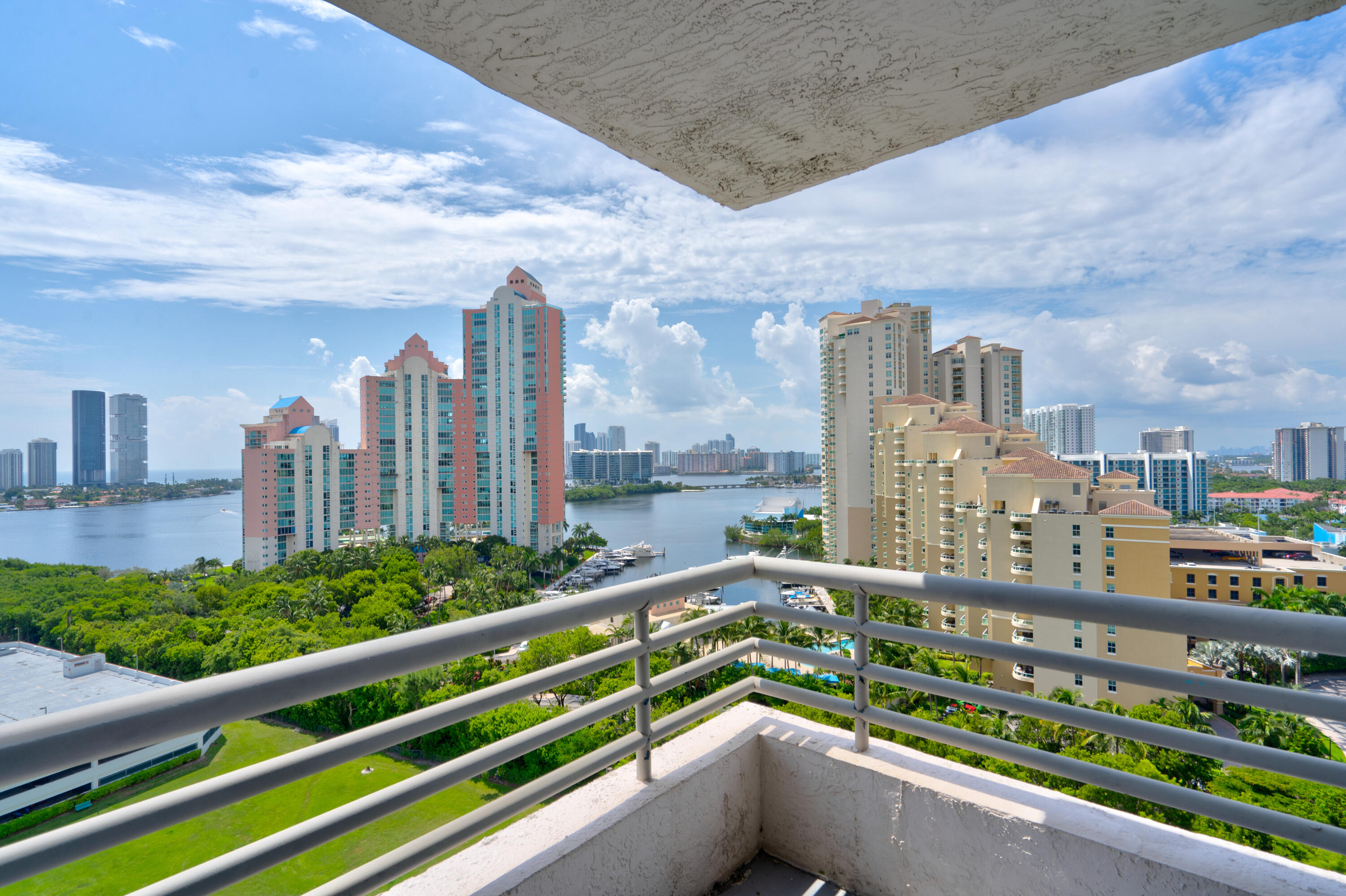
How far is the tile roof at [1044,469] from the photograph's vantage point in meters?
19.8

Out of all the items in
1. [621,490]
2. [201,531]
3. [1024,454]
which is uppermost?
[1024,454]

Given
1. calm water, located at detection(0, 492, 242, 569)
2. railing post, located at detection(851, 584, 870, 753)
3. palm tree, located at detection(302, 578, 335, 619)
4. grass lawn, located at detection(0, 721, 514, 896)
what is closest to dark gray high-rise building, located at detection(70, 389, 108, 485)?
calm water, located at detection(0, 492, 242, 569)

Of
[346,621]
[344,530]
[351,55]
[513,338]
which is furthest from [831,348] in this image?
[344,530]

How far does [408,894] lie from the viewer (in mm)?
934

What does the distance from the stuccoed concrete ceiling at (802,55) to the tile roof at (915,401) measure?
32.9 meters

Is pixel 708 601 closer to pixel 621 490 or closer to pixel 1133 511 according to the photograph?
pixel 1133 511

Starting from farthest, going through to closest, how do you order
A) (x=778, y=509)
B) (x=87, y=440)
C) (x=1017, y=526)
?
1. (x=778, y=509)
2. (x=87, y=440)
3. (x=1017, y=526)

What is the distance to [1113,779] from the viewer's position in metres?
1.02

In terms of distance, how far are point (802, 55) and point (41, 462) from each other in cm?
6298

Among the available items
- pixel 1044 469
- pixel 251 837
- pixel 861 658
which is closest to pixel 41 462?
pixel 251 837

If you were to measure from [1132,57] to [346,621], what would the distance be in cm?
3565

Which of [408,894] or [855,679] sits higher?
[855,679]

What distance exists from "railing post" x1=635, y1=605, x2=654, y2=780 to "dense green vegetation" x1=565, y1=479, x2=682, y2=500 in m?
64.4

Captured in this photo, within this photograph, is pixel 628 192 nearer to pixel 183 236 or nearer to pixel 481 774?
pixel 481 774
